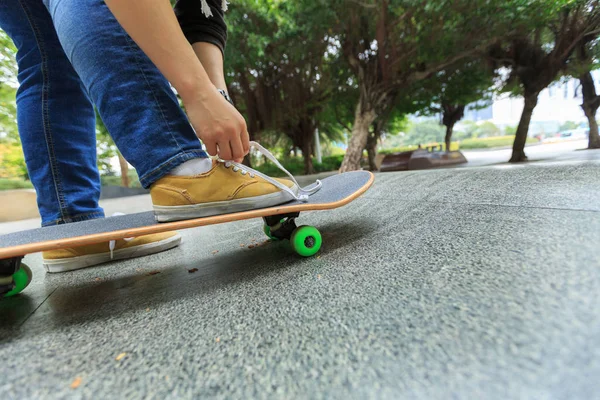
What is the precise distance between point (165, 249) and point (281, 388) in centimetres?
99

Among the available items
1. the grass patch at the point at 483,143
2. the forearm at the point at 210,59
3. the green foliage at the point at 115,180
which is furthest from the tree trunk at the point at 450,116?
the green foliage at the point at 115,180

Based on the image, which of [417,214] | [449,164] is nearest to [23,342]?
[417,214]

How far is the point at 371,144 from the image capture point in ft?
32.3

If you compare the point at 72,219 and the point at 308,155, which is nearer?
the point at 72,219

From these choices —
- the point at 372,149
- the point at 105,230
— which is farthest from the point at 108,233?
the point at 372,149

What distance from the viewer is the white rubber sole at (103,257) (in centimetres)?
94

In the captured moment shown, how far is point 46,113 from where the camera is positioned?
3.03ft

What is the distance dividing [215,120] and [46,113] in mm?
721

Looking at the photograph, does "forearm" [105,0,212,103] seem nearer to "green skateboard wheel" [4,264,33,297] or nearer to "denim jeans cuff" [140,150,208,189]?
"denim jeans cuff" [140,150,208,189]

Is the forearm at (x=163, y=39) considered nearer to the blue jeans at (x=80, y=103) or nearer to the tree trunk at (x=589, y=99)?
the blue jeans at (x=80, y=103)

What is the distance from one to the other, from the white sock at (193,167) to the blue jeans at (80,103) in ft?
0.04

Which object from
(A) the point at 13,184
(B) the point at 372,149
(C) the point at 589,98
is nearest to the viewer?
(C) the point at 589,98

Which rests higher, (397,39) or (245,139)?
(397,39)

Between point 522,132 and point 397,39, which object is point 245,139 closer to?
point 397,39
